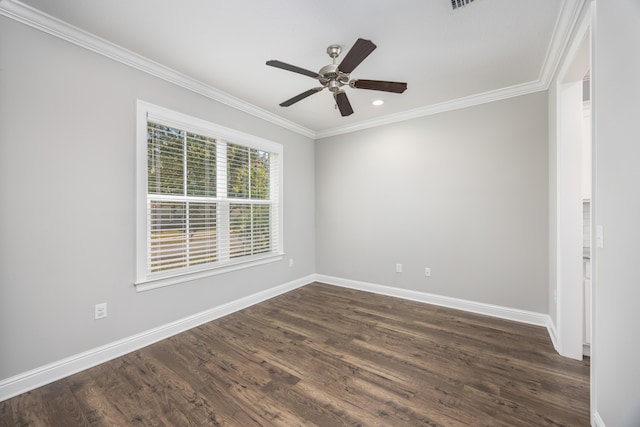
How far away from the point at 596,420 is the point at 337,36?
301 centimetres

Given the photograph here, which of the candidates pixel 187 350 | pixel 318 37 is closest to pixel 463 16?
pixel 318 37

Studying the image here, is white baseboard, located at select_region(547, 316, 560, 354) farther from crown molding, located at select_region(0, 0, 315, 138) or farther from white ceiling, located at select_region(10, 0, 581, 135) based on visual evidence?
crown molding, located at select_region(0, 0, 315, 138)

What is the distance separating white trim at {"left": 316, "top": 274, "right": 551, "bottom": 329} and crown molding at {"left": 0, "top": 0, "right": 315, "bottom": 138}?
3062mm

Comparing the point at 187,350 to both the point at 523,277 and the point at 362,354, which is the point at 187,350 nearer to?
the point at 362,354

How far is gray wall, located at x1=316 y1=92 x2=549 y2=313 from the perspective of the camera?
114 inches

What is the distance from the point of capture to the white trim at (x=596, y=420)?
1.36 meters

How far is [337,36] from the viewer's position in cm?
205

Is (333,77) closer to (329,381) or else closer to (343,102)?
(343,102)

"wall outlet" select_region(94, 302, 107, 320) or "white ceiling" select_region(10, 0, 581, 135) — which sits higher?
"white ceiling" select_region(10, 0, 581, 135)

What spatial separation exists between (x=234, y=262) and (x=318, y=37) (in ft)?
8.60

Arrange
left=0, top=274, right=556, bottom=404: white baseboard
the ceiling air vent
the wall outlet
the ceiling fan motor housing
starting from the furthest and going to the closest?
the wall outlet → the ceiling fan motor housing → left=0, top=274, right=556, bottom=404: white baseboard → the ceiling air vent

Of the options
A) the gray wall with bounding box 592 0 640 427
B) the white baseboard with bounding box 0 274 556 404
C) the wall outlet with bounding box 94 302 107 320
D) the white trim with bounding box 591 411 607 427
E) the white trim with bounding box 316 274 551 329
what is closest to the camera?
the gray wall with bounding box 592 0 640 427

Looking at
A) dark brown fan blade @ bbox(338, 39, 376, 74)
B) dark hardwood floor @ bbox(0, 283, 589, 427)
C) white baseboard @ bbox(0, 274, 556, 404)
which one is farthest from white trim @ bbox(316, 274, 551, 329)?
dark brown fan blade @ bbox(338, 39, 376, 74)

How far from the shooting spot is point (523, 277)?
2.92m
